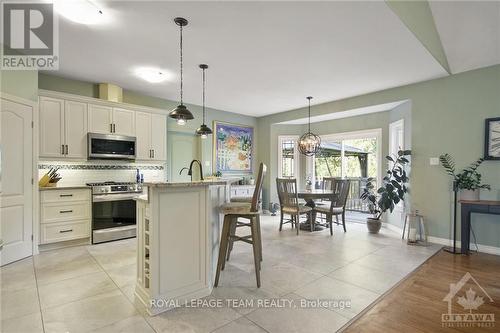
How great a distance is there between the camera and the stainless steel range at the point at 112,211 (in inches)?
153

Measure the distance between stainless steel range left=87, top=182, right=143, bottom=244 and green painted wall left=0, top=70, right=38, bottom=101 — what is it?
1.47 m

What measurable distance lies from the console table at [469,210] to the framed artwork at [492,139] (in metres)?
0.67

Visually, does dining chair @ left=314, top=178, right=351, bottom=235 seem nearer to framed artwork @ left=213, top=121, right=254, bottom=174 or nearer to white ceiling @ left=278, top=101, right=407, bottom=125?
white ceiling @ left=278, top=101, right=407, bottom=125

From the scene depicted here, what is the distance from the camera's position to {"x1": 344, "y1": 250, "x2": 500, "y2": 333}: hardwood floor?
1.88 meters

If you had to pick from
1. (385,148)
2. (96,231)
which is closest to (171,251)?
(96,231)

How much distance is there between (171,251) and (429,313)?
219 centimetres

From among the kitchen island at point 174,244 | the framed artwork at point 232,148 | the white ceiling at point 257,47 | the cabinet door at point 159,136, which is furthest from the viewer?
the framed artwork at point 232,148

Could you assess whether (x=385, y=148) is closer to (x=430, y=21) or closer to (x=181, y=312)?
(x=430, y=21)

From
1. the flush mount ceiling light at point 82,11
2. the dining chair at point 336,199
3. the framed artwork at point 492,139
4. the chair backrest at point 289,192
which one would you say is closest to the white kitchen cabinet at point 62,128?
the flush mount ceiling light at point 82,11

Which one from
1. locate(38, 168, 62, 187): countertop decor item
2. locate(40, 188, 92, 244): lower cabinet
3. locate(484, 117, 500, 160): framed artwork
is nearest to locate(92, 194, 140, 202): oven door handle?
locate(40, 188, 92, 244): lower cabinet

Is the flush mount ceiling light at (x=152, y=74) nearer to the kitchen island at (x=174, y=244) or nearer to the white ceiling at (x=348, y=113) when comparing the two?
the kitchen island at (x=174, y=244)

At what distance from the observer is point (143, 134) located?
461 centimetres

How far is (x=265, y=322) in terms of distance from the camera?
1904mm

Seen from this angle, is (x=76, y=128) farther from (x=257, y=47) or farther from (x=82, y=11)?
(x=257, y=47)
